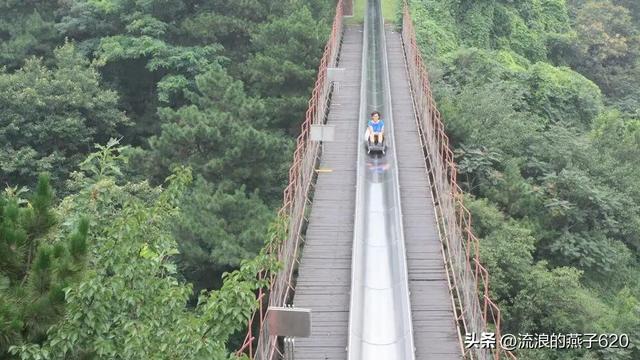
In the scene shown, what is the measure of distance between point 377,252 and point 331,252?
926 mm

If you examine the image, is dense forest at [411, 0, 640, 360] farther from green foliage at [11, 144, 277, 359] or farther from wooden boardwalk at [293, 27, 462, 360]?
green foliage at [11, 144, 277, 359]

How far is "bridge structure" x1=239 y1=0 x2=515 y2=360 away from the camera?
11203 mm

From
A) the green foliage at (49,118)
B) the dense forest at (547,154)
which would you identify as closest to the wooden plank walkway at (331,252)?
the dense forest at (547,154)

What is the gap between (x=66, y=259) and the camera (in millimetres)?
5723

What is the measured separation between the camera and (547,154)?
2186cm

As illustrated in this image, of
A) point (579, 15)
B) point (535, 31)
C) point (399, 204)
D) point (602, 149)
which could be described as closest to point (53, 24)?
point (399, 204)

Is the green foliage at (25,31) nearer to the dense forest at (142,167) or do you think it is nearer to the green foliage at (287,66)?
the dense forest at (142,167)

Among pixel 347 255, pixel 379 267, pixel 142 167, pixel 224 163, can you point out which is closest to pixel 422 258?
pixel 379 267

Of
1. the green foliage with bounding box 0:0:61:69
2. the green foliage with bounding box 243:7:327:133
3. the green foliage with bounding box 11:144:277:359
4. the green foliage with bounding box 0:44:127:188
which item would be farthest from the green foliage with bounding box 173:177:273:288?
the green foliage with bounding box 0:0:61:69

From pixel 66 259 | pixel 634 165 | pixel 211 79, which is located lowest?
pixel 634 165

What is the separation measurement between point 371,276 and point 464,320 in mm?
2129

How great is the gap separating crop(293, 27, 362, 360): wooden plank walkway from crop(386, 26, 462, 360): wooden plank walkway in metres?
1.17

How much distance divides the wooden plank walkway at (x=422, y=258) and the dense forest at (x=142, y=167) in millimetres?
3146

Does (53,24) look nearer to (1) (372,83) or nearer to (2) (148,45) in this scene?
(2) (148,45)
